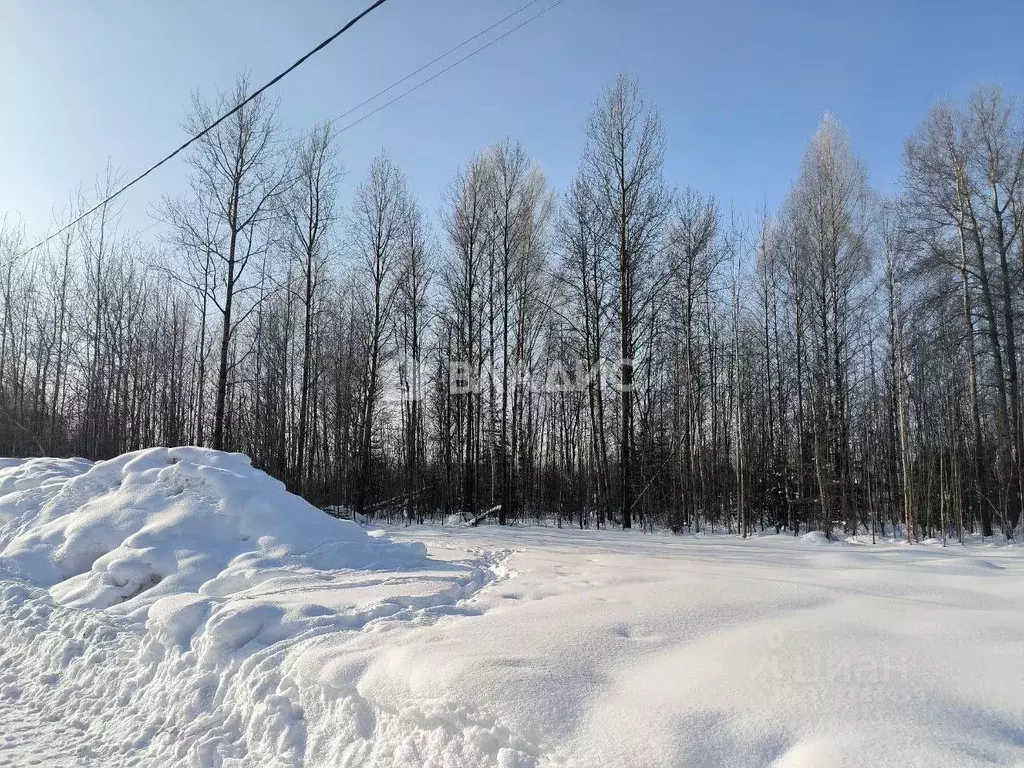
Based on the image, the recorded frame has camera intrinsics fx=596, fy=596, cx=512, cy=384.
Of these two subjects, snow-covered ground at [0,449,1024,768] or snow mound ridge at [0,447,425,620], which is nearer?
snow-covered ground at [0,449,1024,768]

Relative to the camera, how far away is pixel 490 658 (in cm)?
285

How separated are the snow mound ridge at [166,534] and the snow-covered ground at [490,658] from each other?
40mm

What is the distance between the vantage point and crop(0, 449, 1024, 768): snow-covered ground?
2160 mm

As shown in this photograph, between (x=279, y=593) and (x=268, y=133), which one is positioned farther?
(x=268, y=133)

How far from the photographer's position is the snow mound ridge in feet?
17.7

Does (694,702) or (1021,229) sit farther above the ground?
(1021,229)

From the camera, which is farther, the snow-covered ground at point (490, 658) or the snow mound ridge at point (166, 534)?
the snow mound ridge at point (166, 534)

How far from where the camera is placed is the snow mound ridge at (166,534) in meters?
5.39

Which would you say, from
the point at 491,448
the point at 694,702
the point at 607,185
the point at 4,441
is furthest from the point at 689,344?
the point at 4,441

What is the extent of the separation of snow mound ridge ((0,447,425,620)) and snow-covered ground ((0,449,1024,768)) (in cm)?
4

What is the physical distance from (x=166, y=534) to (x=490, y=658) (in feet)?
15.5

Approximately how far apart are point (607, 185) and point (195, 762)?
14.5 m

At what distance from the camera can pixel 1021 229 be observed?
1516cm

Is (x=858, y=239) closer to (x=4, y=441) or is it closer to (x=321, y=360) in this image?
(x=321, y=360)
